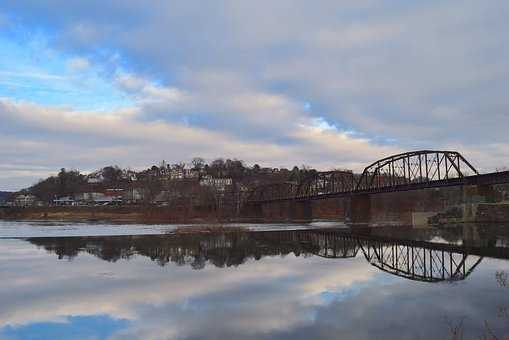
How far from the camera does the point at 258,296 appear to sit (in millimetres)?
18844

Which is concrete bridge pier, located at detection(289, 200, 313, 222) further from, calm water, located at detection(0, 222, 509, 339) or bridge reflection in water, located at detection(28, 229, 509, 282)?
calm water, located at detection(0, 222, 509, 339)

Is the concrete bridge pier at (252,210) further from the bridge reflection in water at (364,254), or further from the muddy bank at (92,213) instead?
the bridge reflection in water at (364,254)

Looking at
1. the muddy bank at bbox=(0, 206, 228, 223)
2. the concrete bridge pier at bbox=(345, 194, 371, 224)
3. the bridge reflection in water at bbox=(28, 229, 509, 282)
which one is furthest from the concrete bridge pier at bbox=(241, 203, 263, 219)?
the bridge reflection in water at bbox=(28, 229, 509, 282)

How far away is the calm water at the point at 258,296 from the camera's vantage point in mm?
13766

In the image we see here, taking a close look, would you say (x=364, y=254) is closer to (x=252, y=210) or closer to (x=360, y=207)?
(x=360, y=207)

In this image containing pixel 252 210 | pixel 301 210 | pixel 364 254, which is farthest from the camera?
pixel 252 210

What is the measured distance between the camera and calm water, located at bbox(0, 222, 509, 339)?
1377 centimetres

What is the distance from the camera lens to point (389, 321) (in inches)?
569

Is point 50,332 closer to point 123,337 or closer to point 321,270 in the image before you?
point 123,337

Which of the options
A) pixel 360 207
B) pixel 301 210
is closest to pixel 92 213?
pixel 301 210

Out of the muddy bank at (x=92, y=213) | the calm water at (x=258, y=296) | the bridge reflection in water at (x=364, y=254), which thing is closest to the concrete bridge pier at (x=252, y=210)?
the muddy bank at (x=92, y=213)

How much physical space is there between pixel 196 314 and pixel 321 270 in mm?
11663

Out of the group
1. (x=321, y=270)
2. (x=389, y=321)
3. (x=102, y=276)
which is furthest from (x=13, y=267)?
(x=389, y=321)

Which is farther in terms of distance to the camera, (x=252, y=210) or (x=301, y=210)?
(x=252, y=210)
